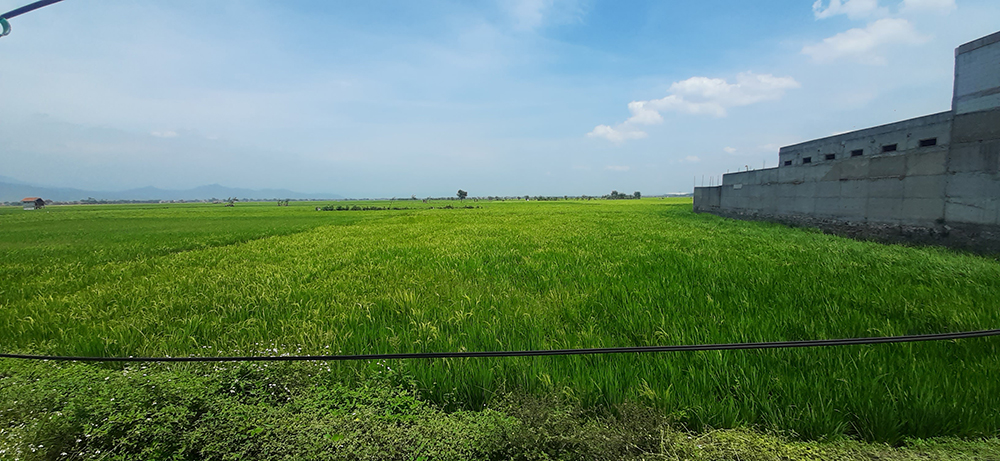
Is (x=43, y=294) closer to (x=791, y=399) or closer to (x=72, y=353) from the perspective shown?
(x=72, y=353)

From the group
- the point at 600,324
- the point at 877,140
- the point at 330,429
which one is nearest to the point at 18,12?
the point at 330,429

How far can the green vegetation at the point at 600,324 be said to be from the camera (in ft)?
6.99

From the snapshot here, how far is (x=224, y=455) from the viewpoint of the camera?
5.87ft

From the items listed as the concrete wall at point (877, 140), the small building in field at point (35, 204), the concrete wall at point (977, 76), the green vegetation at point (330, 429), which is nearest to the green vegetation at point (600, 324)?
the green vegetation at point (330, 429)

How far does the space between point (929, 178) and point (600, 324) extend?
437 inches

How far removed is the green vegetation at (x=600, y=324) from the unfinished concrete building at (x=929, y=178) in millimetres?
1767

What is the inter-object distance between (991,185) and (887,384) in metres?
9.23

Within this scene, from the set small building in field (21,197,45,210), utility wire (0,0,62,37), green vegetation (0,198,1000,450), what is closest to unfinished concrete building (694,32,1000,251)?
green vegetation (0,198,1000,450)

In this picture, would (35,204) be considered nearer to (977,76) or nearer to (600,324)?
(600,324)

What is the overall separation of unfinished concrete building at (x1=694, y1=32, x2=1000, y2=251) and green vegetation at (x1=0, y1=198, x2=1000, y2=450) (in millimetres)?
1767

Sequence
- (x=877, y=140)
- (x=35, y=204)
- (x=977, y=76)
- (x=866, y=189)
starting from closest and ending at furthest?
(x=977, y=76), (x=866, y=189), (x=877, y=140), (x=35, y=204)

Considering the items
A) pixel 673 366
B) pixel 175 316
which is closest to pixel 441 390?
pixel 673 366

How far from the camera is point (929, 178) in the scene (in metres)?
8.26

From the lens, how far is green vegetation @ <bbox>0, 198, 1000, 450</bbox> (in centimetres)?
213
